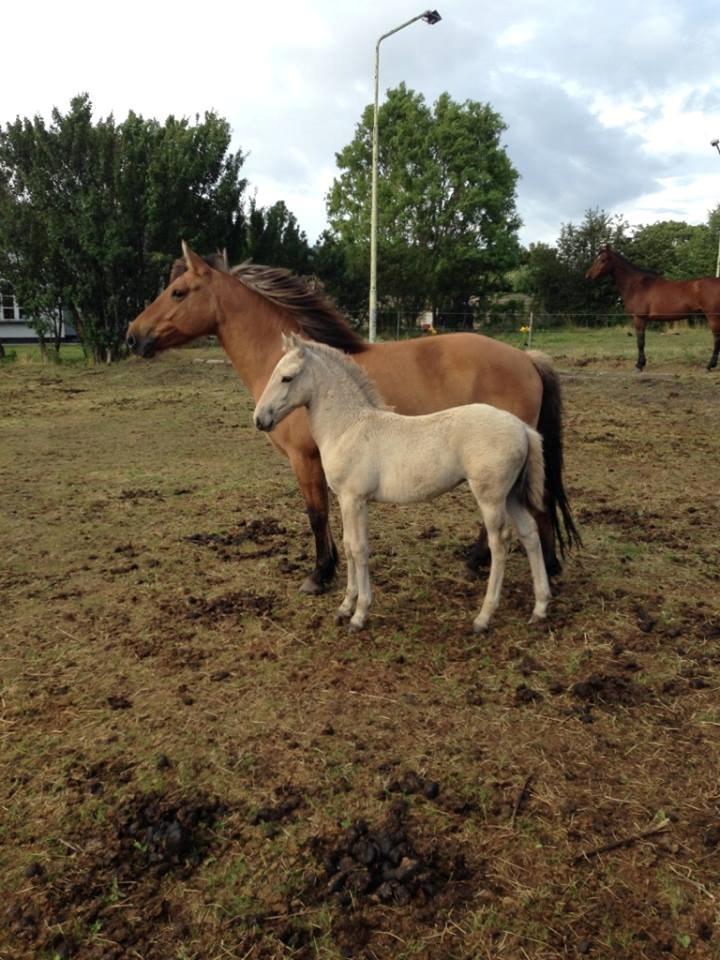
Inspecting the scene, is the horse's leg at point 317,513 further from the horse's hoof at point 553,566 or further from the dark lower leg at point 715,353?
the dark lower leg at point 715,353

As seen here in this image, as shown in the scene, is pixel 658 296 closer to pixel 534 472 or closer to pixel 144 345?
pixel 534 472

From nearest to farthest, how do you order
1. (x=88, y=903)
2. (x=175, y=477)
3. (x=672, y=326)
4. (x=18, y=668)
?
(x=88, y=903) → (x=18, y=668) → (x=175, y=477) → (x=672, y=326)

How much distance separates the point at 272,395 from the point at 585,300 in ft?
106

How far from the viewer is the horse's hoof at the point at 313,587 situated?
4.33 meters

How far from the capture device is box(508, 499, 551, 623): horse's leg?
149 inches

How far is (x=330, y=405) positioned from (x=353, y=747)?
1.79 meters

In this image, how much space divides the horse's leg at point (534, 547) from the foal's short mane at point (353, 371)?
95 cm

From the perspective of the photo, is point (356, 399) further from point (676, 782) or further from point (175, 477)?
point (175, 477)

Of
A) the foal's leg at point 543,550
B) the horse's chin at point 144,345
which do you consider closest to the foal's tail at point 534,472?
the foal's leg at point 543,550

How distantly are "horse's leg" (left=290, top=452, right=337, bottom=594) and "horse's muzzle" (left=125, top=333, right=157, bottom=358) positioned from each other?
1.45 meters

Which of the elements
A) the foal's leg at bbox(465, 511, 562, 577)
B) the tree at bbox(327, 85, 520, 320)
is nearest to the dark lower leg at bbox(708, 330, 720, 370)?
the foal's leg at bbox(465, 511, 562, 577)

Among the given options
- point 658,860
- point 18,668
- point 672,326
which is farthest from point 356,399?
point 672,326

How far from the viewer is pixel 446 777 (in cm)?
258

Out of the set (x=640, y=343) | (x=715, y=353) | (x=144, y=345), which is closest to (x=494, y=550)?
(x=144, y=345)
